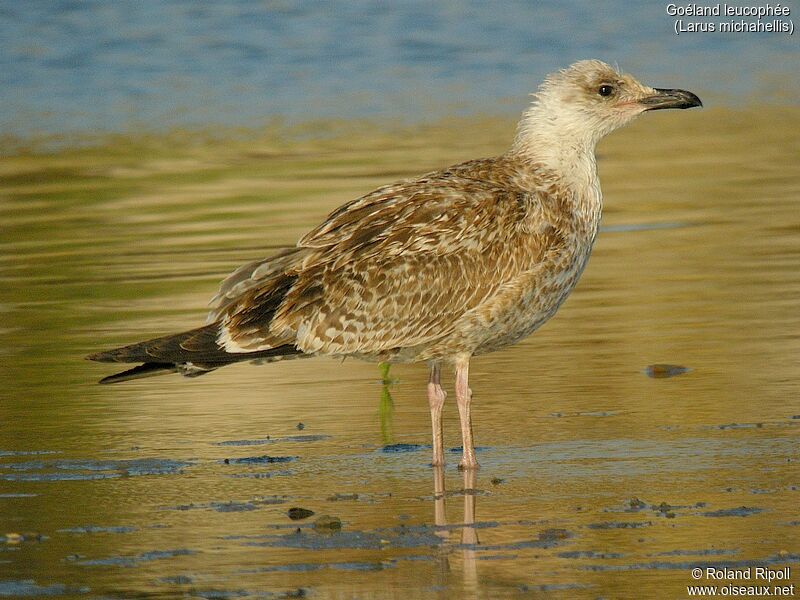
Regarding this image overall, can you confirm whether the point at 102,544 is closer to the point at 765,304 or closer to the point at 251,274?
the point at 251,274

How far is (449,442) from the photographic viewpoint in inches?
390

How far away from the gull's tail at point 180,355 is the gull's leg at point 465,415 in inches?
34.1

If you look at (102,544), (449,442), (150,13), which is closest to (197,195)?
(449,442)

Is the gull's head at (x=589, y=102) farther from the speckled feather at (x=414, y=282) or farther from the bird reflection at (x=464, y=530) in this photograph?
the bird reflection at (x=464, y=530)

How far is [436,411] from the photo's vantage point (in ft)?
31.1

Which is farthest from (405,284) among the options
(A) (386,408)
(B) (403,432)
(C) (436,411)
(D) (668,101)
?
(D) (668,101)

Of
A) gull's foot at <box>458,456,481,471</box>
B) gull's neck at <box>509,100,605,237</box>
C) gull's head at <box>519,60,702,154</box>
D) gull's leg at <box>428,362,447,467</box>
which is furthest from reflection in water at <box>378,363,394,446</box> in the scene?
gull's head at <box>519,60,702,154</box>

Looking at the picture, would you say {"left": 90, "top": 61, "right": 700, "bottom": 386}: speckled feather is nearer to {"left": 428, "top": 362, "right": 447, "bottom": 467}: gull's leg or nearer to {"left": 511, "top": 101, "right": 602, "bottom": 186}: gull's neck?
{"left": 428, "top": 362, "right": 447, "bottom": 467}: gull's leg

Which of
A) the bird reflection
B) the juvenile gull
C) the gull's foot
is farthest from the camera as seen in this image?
the juvenile gull

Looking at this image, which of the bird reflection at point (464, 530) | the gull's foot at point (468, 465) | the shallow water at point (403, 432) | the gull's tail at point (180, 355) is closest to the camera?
the bird reflection at point (464, 530)

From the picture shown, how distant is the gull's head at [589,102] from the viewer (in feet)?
33.9

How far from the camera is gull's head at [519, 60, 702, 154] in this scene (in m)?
10.3

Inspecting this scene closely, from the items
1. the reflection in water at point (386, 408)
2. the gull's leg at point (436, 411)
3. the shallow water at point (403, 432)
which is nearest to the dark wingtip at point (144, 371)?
the shallow water at point (403, 432)

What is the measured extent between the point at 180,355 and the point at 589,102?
2.83 m
